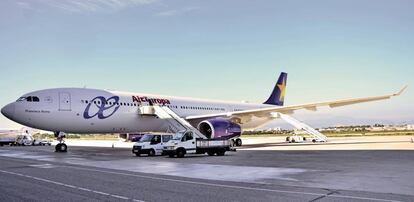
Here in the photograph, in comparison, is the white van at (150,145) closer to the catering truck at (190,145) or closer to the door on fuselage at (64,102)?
the catering truck at (190,145)

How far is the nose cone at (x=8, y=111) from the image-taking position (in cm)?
2706

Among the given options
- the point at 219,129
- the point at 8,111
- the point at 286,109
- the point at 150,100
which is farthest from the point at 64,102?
the point at 286,109

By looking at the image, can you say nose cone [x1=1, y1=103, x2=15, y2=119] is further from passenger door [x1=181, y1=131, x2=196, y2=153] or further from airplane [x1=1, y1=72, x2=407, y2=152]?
passenger door [x1=181, y1=131, x2=196, y2=153]

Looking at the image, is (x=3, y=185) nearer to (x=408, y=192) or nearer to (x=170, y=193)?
(x=170, y=193)

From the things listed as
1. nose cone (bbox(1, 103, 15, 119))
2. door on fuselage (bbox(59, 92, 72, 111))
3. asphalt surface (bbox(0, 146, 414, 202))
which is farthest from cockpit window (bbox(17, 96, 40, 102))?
asphalt surface (bbox(0, 146, 414, 202))

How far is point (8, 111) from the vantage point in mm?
27062

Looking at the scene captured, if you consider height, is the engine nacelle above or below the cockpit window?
below

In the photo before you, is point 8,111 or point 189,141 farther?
point 8,111

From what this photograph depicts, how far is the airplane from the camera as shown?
2736 cm

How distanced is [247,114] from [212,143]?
1165cm

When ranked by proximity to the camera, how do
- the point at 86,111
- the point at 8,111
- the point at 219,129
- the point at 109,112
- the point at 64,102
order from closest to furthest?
the point at 8,111
the point at 64,102
the point at 86,111
the point at 109,112
the point at 219,129

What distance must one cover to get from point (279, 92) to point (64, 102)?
29.6m

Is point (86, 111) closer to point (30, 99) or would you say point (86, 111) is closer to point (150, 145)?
point (30, 99)

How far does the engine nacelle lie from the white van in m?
4.24
